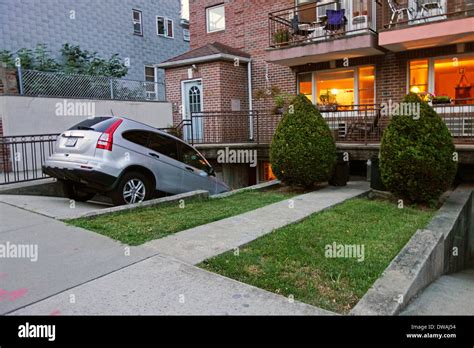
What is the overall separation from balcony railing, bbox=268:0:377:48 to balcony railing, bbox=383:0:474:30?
22.3 inches

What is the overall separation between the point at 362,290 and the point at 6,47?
17.2 metres

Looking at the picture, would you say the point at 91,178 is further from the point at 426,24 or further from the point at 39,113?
the point at 426,24

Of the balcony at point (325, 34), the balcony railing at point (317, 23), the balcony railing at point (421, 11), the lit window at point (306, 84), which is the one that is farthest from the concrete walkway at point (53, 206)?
the balcony railing at point (421, 11)

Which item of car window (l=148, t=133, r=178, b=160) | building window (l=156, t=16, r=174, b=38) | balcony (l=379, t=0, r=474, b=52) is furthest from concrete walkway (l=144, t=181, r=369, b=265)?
building window (l=156, t=16, r=174, b=38)

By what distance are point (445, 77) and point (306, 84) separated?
4.16 m

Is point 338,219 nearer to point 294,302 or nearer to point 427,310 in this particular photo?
point 427,310

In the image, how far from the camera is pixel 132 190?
739cm

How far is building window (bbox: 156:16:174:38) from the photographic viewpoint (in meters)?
22.2

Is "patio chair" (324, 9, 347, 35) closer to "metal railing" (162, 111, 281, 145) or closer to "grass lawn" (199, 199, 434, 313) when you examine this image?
"metal railing" (162, 111, 281, 145)

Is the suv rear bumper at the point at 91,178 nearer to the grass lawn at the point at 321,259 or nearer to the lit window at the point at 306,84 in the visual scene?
the grass lawn at the point at 321,259

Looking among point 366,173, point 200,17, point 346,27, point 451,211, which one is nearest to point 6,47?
point 200,17

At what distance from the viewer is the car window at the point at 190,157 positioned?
8516 mm

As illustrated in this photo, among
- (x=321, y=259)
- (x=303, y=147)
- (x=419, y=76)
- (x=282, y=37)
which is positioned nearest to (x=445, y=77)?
(x=419, y=76)

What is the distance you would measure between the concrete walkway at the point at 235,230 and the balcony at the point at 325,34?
507 centimetres
